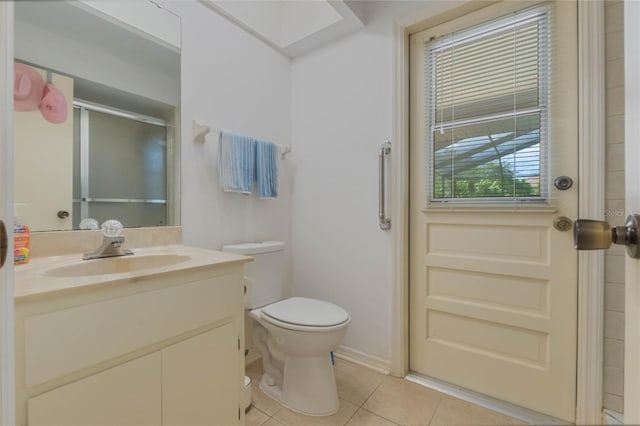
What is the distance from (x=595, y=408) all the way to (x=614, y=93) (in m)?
1.18

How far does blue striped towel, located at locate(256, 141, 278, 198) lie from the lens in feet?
5.50

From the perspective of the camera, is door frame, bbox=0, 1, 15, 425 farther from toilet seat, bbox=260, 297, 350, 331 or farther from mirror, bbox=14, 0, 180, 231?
toilet seat, bbox=260, 297, 350, 331

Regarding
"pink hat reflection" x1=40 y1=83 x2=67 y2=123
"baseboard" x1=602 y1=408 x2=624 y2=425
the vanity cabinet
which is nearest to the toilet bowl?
the vanity cabinet

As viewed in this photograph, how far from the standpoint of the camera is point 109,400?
0.76 m

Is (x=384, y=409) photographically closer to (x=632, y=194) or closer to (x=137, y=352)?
(x=137, y=352)

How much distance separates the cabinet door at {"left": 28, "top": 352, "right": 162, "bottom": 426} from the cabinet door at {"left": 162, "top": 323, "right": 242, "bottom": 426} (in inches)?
1.4

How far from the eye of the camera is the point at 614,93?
1007 mm

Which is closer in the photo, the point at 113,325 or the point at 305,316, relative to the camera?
the point at 113,325

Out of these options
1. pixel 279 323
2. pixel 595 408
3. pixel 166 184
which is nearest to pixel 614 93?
pixel 595 408

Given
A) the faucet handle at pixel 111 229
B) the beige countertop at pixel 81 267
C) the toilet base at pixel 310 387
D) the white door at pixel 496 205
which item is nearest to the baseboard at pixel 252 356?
the toilet base at pixel 310 387

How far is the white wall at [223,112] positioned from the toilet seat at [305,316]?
487 millimetres

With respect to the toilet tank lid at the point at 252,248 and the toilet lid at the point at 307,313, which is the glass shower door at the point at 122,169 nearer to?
the toilet tank lid at the point at 252,248

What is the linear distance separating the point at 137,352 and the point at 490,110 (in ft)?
5.40

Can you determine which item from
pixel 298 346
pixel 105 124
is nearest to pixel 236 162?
pixel 105 124
